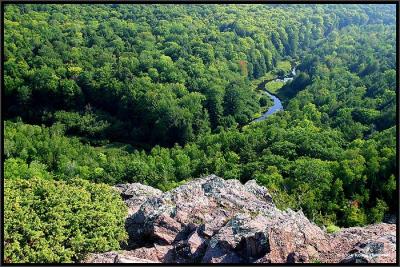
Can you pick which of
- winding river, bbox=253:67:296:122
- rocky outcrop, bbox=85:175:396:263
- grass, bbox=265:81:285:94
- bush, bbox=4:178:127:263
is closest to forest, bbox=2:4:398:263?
bush, bbox=4:178:127:263

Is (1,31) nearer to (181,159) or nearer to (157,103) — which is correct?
(181,159)

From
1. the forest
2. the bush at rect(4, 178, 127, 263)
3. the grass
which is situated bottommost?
the grass

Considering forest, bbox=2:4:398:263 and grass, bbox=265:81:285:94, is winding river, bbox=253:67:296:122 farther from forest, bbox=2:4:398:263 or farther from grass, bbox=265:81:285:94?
forest, bbox=2:4:398:263

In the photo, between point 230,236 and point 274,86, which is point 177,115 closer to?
point 274,86

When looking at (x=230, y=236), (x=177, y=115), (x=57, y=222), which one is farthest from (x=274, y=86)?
(x=230, y=236)

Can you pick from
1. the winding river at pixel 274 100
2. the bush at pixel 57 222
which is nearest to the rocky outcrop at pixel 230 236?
the bush at pixel 57 222

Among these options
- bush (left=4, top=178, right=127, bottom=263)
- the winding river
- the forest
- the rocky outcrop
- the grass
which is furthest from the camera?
the grass
